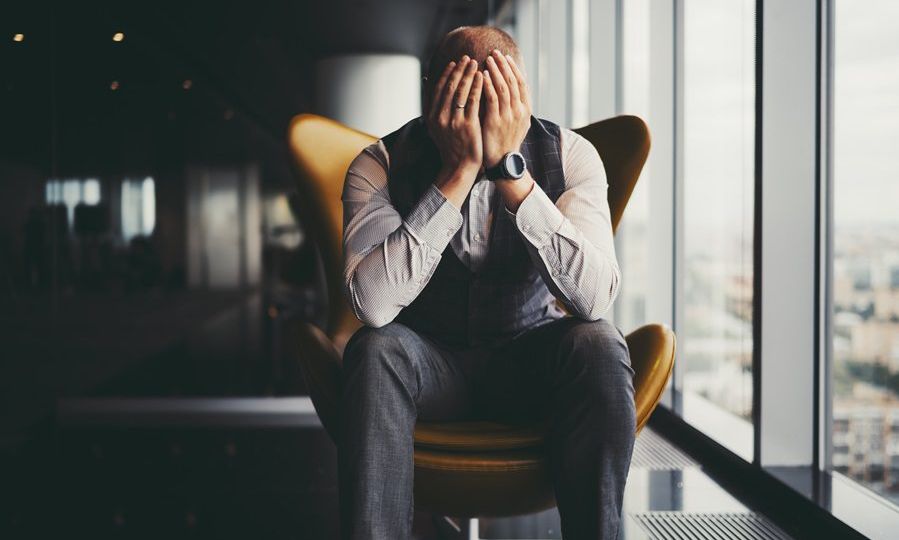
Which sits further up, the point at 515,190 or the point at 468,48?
the point at 468,48

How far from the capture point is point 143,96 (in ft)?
12.3

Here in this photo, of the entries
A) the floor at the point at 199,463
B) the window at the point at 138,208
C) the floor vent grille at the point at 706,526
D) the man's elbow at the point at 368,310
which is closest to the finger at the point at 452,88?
the man's elbow at the point at 368,310

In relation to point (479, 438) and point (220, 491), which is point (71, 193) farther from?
point (479, 438)

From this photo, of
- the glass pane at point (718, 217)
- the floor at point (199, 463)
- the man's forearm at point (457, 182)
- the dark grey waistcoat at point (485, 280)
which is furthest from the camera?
the glass pane at point (718, 217)

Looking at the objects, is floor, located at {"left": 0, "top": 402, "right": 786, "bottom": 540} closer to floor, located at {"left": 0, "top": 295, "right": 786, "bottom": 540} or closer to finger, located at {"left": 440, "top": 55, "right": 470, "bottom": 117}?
floor, located at {"left": 0, "top": 295, "right": 786, "bottom": 540}

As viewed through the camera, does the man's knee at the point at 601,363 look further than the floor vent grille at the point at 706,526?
No

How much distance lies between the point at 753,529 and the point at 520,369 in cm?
112

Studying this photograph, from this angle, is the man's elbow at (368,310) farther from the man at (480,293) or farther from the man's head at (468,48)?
the man's head at (468,48)

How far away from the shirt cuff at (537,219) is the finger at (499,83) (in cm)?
19

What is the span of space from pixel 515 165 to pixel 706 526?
1.33 m

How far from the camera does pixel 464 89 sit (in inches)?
59.2

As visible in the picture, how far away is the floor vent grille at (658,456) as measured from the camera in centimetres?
287

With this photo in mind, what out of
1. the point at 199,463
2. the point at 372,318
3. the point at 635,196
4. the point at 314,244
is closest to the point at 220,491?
the point at 199,463

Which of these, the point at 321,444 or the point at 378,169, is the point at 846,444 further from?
the point at 321,444
